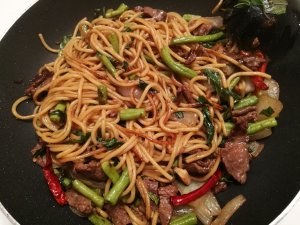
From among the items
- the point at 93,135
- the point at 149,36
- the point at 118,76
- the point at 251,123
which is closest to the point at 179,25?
the point at 149,36

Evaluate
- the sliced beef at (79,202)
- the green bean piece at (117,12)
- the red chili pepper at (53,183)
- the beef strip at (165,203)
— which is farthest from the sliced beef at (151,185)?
the green bean piece at (117,12)

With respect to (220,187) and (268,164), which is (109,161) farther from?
(268,164)

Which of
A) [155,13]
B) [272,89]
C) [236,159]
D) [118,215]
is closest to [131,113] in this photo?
[118,215]

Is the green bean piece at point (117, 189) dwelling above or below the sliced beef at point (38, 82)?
below

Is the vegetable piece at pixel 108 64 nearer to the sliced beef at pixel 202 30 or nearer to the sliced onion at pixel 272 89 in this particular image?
the sliced beef at pixel 202 30

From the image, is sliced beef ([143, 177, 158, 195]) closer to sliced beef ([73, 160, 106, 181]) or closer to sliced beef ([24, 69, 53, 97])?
sliced beef ([73, 160, 106, 181])

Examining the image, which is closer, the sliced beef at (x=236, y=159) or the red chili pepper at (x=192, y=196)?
the red chili pepper at (x=192, y=196)

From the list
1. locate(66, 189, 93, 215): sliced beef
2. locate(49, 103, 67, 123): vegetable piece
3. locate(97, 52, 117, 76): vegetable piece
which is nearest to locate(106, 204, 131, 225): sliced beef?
locate(66, 189, 93, 215): sliced beef
